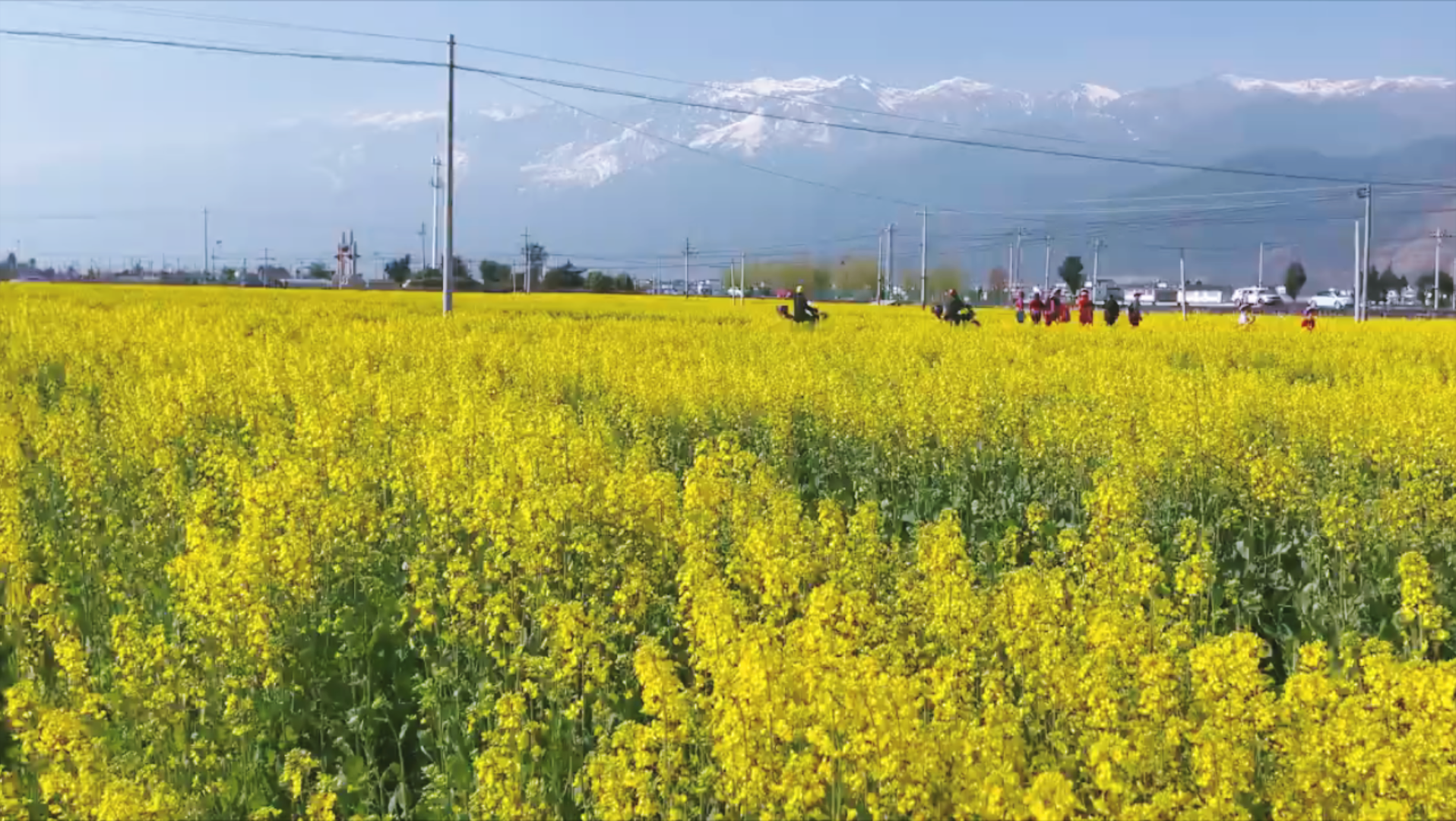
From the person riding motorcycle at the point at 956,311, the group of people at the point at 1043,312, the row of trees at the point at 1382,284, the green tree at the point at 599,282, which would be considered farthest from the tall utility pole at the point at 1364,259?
the row of trees at the point at 1382,284

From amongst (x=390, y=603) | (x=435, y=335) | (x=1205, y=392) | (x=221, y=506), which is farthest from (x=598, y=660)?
(x=435, y=335)

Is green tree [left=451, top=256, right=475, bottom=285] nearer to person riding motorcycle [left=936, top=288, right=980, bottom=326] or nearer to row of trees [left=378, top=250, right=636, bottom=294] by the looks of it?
row of trees [left=378, top=250, right=636, bottom=294]

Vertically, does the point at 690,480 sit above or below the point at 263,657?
above

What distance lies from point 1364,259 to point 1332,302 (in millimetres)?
50641

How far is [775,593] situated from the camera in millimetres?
4297

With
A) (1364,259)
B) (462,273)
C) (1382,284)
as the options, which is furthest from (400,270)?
(1382,284)

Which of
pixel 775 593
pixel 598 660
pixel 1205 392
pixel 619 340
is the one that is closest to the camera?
pixel 598 660

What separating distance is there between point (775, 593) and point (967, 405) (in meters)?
6.08

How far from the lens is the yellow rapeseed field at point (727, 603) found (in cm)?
322

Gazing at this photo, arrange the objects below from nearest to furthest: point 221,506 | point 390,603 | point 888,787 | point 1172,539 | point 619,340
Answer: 1. point 888,787
2. point 390,603
3. point 221,506
4. point 1172,539
5. point 619,340

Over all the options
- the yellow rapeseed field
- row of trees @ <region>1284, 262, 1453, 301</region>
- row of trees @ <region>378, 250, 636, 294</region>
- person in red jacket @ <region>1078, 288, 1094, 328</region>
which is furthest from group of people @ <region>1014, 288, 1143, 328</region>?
row of trees @ <region>1284, 262, 1453, 301</region>

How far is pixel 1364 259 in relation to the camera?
2293 inches

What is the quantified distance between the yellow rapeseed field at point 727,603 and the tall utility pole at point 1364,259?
5162cm

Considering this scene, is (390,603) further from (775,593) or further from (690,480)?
(775,593)
